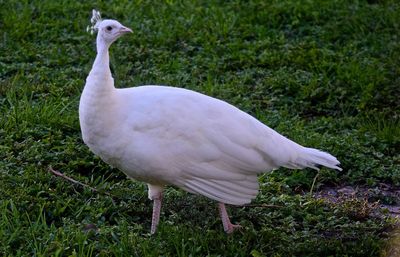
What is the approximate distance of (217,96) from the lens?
293 inches

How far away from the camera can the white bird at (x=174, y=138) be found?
496 centimetres

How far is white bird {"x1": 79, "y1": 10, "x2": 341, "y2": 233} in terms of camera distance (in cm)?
496

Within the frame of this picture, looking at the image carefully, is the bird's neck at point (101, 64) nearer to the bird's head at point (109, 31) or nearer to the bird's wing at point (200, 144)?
the bird's head at point (109, 31)

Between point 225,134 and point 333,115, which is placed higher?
point 225,134

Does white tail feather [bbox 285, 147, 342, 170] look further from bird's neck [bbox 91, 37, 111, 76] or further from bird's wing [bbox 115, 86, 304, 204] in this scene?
bird's neck [bbox 91, 37, 111, 76]

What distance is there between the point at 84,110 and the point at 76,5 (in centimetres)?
412

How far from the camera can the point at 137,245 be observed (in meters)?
5.00

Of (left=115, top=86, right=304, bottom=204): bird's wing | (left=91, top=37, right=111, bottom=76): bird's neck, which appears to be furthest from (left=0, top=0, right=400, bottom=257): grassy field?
(left=91, top=37, right=111, bottom=76): bird's neck

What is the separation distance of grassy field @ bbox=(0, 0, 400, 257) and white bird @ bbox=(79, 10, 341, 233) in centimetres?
33

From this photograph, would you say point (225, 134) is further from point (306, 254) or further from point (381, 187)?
point (381, 187)

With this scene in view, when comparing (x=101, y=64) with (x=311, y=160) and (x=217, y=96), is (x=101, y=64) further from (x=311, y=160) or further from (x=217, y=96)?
(x=217, y=96)

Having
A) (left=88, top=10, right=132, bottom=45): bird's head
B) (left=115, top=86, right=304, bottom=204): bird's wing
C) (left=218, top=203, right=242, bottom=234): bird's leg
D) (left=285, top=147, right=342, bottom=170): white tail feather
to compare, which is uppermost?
(left=88, top=10, right=132, bottom=45): bird's head

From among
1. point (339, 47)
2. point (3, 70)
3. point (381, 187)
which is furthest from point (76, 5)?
point (381, 187)

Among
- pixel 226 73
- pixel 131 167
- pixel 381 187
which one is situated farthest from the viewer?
pixel 226 73
